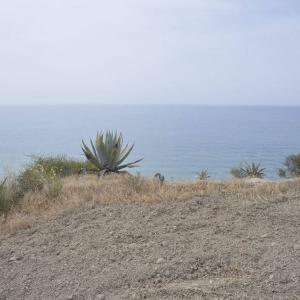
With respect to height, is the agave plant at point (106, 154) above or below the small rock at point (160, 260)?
above

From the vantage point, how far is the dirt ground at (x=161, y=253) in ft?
11.4

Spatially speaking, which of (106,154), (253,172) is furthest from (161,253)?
(253,172)

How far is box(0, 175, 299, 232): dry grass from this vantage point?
575cm

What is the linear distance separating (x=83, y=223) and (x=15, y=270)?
3.97ft

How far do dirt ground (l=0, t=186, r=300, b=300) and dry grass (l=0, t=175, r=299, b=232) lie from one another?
251 millimetres

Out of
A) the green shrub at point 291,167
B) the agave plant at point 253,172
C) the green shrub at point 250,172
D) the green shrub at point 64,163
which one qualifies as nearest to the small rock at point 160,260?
the green shrub at point 64,163

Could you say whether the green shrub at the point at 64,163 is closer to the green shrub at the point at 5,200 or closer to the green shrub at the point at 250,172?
the green shrub at the point at 250,172

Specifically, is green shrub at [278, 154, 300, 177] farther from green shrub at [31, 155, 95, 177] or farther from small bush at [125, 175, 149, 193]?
small bush at [125, 175, 149, 193]

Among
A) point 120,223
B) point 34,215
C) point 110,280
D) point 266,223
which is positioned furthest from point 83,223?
point 266,223

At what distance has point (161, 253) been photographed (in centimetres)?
408

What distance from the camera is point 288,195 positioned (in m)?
6.04

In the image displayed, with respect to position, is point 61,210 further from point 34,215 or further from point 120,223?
point 120,223

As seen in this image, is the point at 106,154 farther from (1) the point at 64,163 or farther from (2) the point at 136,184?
(1) the point at 64,163

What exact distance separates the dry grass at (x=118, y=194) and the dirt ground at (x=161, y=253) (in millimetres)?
251
